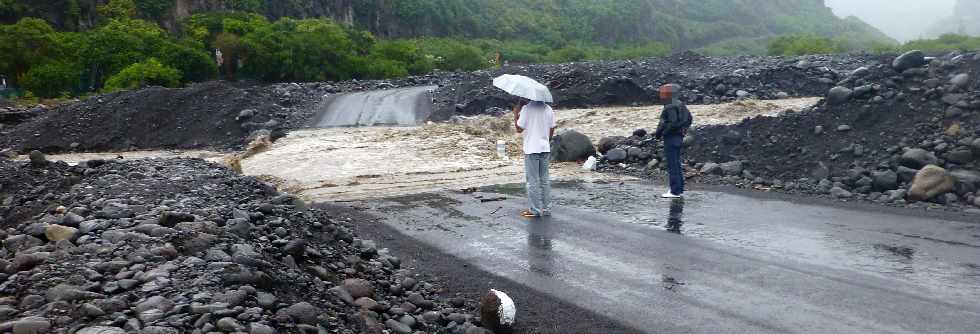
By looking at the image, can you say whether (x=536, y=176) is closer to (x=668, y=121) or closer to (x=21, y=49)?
(x=668, y=121)

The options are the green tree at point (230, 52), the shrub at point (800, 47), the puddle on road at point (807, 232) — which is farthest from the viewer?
the shrub at point (800, 47)

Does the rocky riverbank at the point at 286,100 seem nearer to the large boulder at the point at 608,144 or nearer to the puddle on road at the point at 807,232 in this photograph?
the large boulder at the point at 608,144

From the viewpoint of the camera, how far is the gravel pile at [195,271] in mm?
4637

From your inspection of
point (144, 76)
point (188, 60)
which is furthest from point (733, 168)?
point (188, 60)

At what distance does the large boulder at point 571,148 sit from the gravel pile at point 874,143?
85cm

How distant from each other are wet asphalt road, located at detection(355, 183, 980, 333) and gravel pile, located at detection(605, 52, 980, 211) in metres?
1.52

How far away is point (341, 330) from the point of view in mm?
5188

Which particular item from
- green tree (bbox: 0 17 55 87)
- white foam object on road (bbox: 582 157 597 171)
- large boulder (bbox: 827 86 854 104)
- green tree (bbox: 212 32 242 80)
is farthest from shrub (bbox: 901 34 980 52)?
green tree (bbox: 0 17 55 87)

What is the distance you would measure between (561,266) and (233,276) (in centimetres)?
343

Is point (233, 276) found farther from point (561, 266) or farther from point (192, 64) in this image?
point (192, 64)

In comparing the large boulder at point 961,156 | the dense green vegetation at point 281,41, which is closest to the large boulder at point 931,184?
the large boulder at point 961,156

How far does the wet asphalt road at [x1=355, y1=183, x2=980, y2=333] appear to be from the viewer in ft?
19.3

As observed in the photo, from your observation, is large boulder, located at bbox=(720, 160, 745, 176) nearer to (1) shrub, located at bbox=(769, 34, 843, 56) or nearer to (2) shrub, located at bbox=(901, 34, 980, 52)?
(1) shrub, located at bbox=(769, 34, 843, 56)

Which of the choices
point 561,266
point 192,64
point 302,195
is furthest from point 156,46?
point 561,266
